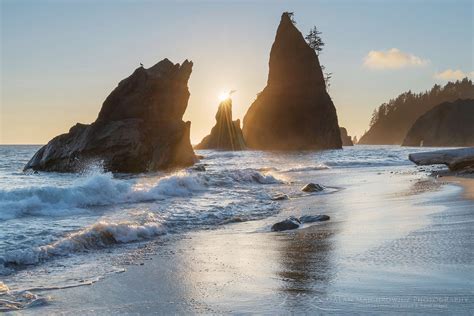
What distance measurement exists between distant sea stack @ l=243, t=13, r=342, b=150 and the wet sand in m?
90.0

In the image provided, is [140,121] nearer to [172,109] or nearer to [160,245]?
[172,109]

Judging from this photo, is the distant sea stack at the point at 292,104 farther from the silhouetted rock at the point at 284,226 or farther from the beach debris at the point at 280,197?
the silhouetted rock at the point at 284,226

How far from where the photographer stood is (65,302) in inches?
172

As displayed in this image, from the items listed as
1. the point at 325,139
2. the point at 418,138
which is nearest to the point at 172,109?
the point at 325,139

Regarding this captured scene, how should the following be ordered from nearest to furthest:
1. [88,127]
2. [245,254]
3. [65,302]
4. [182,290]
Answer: [65,302] < [182,290] < [245,254] < [88,127]

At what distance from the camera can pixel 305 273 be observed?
5.06 m

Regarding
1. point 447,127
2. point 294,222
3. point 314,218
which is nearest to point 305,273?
point 294,222

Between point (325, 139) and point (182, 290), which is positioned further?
point (325, 139)

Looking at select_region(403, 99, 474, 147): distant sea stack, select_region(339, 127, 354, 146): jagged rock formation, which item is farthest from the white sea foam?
select_region(339, 127, 354, 146): jagged rock formation

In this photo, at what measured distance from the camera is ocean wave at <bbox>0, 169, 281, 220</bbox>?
9.95 metres

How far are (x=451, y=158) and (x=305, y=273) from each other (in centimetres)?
1713

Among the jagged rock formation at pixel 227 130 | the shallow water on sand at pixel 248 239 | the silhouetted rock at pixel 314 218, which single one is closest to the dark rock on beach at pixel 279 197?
the shallow water on sand at pixel 248 239

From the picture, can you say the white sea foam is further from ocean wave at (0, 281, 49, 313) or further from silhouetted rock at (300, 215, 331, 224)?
silhouetted rock at (300, 215, 331, 224)

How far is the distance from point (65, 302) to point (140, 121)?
27.7 m
